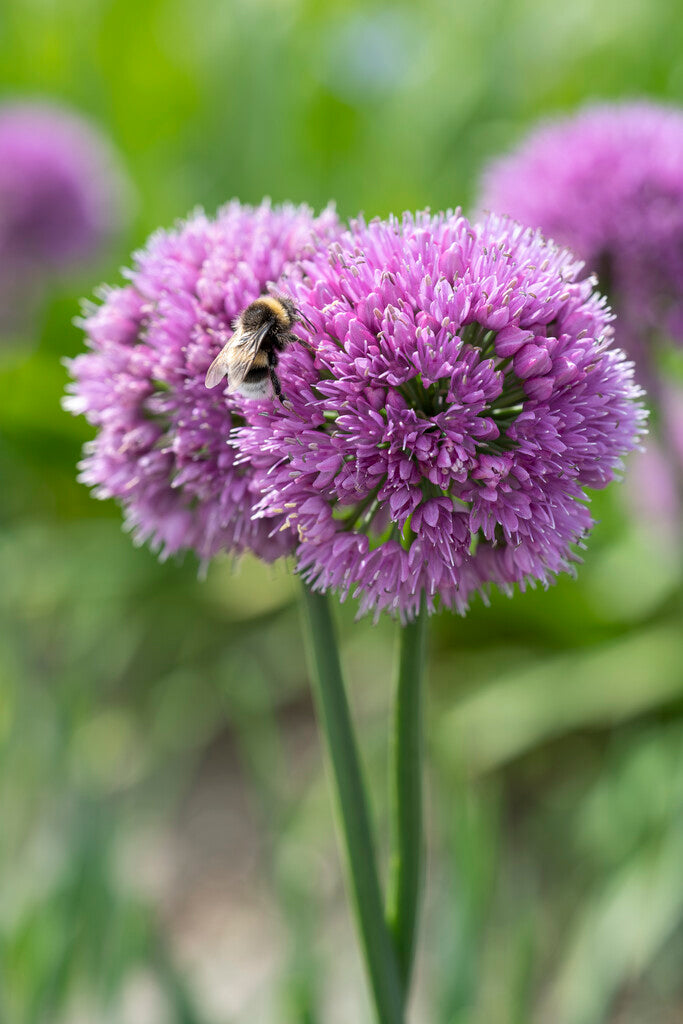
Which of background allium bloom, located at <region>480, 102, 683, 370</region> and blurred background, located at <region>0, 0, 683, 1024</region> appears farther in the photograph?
blurred background, located at <region>0, 0, 683, 1024</region>

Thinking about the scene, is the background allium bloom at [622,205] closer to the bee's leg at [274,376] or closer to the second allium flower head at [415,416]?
the second allium flower head at [415,416]

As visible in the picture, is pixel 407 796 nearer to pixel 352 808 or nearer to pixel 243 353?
pixel 352 808

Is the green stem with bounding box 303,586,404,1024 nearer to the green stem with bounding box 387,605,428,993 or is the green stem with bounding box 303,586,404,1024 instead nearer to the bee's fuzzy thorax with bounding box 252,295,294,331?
the green stem with bounding box 387,605,428,993

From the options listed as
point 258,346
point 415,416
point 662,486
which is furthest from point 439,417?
point 662,486

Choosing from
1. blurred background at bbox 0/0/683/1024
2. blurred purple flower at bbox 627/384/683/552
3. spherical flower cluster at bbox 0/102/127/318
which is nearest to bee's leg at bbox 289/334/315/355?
blurred background at bbox 0/0/683/1024

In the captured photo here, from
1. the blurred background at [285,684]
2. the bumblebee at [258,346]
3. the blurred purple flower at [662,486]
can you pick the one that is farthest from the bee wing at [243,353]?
the blurred purple flower at [662,486]
